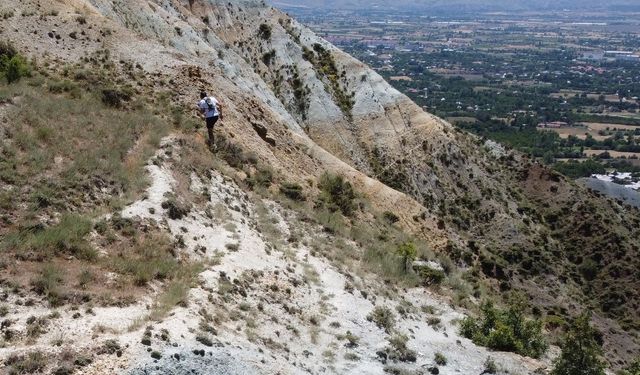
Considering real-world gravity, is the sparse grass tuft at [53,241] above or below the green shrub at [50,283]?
above

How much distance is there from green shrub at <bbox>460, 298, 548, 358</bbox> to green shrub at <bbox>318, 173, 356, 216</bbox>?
9100 millimetres

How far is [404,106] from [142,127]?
1321 inches

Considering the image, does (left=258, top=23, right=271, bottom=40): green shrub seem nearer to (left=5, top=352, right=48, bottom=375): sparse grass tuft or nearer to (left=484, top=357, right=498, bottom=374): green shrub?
(left=484, top=357, right=498, bottom=374): green shrub

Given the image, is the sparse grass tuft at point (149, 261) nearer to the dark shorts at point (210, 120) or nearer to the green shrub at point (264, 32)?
the dark shorts at point (210, 120)

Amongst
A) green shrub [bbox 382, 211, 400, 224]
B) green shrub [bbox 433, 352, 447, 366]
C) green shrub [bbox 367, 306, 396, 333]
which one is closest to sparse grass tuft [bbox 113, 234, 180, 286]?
green shrub [bbox 367, 306, 396, 333]

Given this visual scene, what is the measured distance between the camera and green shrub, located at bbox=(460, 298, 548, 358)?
63.2 feet

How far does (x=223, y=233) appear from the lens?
19250mm

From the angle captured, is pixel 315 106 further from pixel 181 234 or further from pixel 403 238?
pixel 181 234

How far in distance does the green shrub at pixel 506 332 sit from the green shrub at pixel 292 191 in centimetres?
911

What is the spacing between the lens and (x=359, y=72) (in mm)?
55438

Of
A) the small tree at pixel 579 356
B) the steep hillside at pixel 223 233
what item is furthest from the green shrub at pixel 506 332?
the small tree at pixel 579 356

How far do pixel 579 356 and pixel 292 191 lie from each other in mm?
13135

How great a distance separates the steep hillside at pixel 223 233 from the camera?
44.4 feet

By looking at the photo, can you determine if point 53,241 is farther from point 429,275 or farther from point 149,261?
point 429,275
